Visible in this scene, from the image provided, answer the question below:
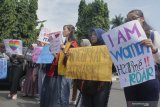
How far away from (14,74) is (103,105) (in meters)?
6.31

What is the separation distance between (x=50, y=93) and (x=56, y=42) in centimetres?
105

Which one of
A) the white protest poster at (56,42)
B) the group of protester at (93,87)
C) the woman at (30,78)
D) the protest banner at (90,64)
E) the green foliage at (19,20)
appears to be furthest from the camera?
the green foliage at (19,20)

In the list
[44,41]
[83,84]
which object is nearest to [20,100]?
[44,41]

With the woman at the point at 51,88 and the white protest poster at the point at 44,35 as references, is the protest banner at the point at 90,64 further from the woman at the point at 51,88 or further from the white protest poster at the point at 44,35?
the white protest poster at the point at 44,35

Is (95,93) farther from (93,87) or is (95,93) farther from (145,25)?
(145,25)

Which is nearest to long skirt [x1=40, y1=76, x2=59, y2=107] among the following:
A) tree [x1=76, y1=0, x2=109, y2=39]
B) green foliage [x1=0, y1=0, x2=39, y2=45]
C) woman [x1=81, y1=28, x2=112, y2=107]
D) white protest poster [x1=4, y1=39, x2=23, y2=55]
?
woman [x1=81, y1=28, x2=112, y2=107]

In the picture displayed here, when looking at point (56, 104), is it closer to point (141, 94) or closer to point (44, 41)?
point (44, 41)

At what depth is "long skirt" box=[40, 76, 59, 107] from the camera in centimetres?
737

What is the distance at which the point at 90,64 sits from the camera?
5.73 m

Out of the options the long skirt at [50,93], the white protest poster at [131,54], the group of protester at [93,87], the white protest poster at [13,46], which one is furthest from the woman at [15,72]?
the white protest poster at [131,54]

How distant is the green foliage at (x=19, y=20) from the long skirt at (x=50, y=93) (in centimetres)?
2845

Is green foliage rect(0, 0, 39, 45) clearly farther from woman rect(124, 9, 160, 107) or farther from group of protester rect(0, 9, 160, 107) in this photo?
woman rect(124, 9, 160, 107)

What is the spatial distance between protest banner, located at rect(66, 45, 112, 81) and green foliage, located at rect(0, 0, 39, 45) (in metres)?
30.0

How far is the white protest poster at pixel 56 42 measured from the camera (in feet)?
22.2
